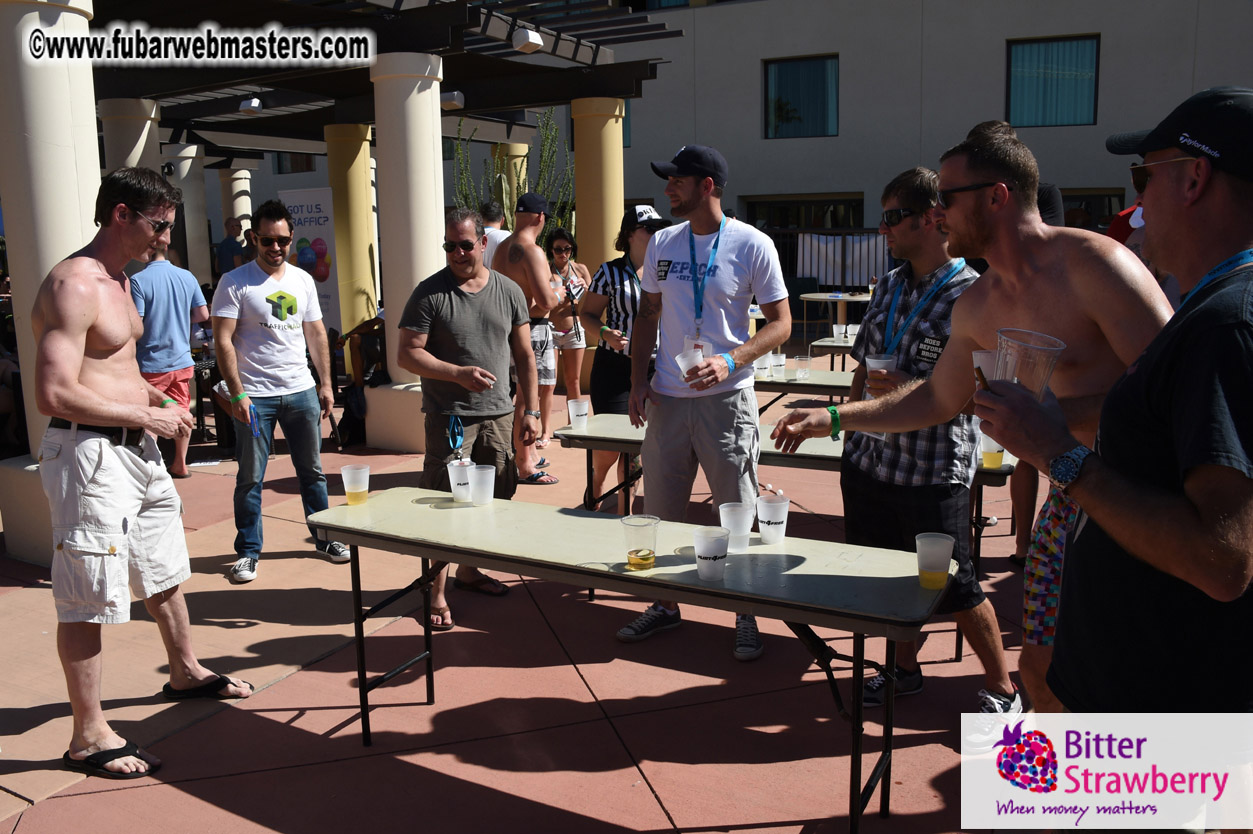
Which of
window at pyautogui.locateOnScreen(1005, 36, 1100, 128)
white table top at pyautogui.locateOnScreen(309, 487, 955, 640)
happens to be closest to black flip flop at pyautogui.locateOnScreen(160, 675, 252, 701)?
white table top at pyautogui.locateOnScreen(309, 487, 955, 640)

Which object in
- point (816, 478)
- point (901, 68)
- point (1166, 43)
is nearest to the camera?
point (816, 478)

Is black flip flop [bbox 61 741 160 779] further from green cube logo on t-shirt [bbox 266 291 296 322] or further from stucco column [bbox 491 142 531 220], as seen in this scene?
stucco column [bbox 491 142 531 220]

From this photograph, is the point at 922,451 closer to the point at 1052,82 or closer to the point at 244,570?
the point at 244,570

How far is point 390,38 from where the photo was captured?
25.1ft

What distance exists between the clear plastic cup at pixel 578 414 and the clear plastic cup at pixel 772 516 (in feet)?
6.80

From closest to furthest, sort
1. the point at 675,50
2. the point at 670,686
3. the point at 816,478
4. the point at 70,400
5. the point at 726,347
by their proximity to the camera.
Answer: the point at 70,400, the point at 670,686, the point at 726,347, the point at 816,478, the point at 675,50

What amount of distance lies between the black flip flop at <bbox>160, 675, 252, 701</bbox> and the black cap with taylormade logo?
12.3 ft

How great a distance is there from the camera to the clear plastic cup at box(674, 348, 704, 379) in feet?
12.7

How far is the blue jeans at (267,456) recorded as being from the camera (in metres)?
5.23

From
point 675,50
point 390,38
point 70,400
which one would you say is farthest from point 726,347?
point 675,50

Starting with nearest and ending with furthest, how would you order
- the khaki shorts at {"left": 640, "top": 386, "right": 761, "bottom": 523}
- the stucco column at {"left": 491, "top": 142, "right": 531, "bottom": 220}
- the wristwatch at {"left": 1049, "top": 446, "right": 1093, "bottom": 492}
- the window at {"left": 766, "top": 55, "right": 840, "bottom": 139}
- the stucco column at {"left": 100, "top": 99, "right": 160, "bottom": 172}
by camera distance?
the wristwatch at {"left": 1049, "top": 446, "right": 1093, "bottom": 492} < the khaki shorts at {"left": 640, "top": 386, "right": 761, "bottom": 523} < the stucco column at {"left": 100, "top": 99, "right": 160, "bottom": 172} < the stucco column at {"left": 491, "top": 142, "right": 531, "bottom": 220} < the window at {"left": 766, "top": 55, "right": 840, "bottom": 139}

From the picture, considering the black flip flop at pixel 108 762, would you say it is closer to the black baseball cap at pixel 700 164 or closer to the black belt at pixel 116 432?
the black belt at pixel 116 432

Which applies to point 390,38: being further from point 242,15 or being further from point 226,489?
point 226,489

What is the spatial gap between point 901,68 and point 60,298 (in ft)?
61.4
